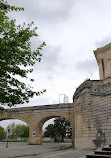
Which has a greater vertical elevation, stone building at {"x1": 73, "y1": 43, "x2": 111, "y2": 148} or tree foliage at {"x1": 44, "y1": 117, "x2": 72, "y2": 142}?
stone building at {"x1": 73, "y1": 43, "x2": 111, "y2": 148}

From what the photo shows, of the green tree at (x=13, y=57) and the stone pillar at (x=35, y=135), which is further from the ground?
the green tree at (x=13, y=57)

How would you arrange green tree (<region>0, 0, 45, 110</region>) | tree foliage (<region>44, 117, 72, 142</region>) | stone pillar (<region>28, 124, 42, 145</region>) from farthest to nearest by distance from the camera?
tree foliage (<region>44, 117, 72, 142</region>) < stone pillar (<region>28, 124, 42, 145</region>) < green tree (<region>0, 0, 45, 110</region>)

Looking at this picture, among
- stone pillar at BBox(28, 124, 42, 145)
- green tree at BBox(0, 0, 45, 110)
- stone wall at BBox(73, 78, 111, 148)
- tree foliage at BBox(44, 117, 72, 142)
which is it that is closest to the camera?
green tree at BBox(0, 0, 45, 110)

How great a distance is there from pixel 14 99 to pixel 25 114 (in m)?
19.7

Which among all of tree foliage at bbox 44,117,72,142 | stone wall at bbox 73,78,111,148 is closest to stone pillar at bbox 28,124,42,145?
stone wall at bbox 73,78,111,148

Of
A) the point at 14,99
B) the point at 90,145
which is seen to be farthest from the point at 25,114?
the point at 14,99

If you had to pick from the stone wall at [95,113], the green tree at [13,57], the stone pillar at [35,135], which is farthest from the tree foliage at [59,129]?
the green tree at [13,57]

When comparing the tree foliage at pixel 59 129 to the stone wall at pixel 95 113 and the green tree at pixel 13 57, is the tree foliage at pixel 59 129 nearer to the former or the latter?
the stone wall at pixel 95 113

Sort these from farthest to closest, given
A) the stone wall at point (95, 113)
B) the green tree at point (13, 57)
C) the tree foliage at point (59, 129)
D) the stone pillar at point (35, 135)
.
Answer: the tree foliage at point (59, 129)
the stone pillar at point (35, 135)
the stone wall at point (95, 113)
the green tree at point (13, 57)

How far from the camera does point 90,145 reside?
39.2 feet

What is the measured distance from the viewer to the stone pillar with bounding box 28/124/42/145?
78.0 ft

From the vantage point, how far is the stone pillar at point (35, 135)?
78.0 ft

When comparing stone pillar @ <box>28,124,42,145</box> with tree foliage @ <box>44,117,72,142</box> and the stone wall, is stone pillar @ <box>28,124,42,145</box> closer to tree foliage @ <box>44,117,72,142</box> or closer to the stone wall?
the stone wall

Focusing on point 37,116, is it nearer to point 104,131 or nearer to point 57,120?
point 104,131
